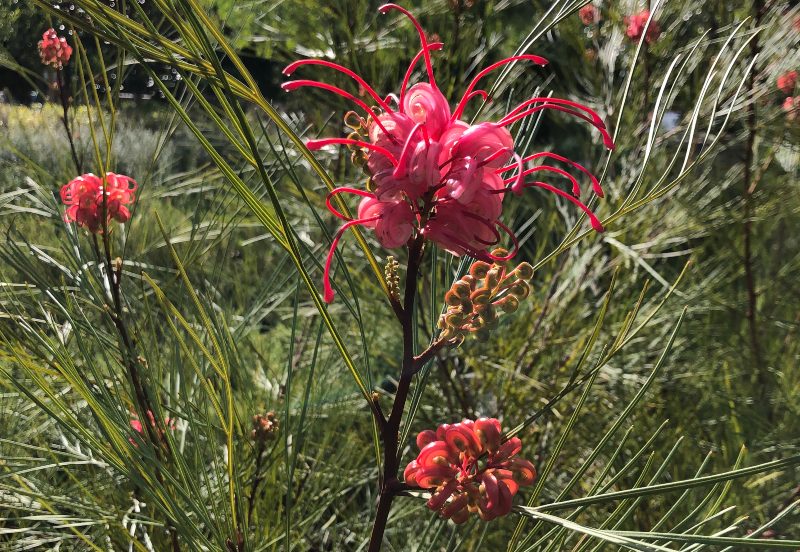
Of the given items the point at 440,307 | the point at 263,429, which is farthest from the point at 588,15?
the point at 263,429

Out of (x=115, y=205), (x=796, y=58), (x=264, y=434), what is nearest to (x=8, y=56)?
(x=115, y=205)

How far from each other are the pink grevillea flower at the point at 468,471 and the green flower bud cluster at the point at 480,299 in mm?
37

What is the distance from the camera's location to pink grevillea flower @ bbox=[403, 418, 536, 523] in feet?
0.83

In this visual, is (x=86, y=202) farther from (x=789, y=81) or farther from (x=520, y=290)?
(x=789, y=81)

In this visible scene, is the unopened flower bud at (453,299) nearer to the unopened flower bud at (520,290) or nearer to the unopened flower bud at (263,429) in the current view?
the unopened flower bud at (520,290)

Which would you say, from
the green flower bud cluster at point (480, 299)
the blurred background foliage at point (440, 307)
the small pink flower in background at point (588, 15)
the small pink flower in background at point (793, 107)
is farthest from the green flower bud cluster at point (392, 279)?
the small pink flower in background at point (588, 15)

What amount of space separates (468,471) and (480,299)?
7 cm

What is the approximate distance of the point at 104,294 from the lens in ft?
1.48

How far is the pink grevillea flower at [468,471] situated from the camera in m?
0.25

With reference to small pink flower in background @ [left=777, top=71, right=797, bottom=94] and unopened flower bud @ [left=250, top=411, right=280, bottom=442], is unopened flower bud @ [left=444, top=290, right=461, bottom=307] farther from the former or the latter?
small pink flower in background @ [left=777, top=71, right=797, bottom=94]

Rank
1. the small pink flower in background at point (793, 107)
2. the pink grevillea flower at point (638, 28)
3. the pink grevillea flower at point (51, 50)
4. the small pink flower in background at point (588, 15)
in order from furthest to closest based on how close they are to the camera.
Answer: the small pink flower in background at point (588, 15) < the pink grevillea flower at point (638, 28) < the small pink flower in background at point (793, 107) < the pink grevillea flower at point (51, 50)

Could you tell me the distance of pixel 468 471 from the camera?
0.89ft

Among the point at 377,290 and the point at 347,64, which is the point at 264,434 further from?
the point at 347,64

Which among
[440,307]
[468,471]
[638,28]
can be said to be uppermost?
[638,28]
